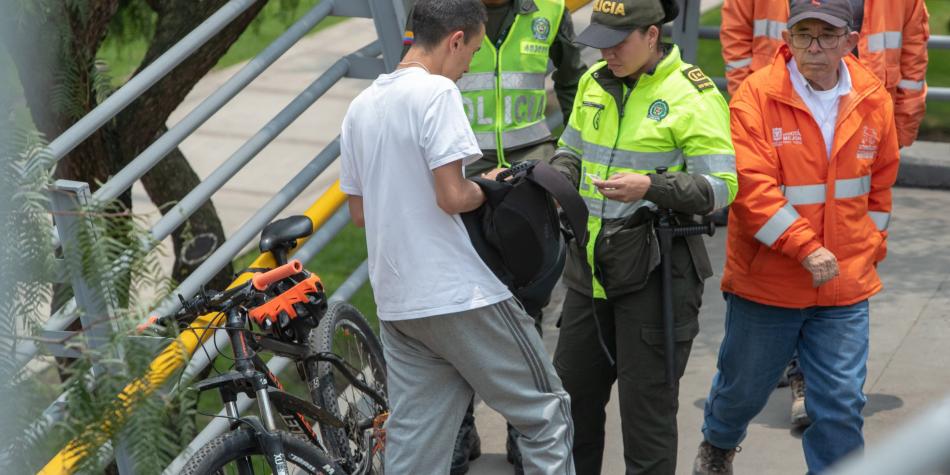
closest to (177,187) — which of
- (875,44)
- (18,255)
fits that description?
(875,44)

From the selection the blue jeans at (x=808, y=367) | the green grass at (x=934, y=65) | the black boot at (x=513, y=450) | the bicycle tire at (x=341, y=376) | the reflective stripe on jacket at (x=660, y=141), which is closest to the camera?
the reflective stripe on jacket at (x=660, y=141)

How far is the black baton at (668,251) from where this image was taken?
404 cm

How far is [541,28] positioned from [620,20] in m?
1.13

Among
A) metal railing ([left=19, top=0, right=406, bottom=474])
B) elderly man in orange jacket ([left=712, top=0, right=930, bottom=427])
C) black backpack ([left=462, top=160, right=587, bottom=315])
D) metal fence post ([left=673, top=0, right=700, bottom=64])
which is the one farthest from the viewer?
metal fence post ([left=673, top=0, right=700, bottom=64])

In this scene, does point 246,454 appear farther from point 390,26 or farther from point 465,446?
point 390,26

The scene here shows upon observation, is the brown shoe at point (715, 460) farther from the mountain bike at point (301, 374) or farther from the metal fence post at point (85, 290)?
the metal fence post at point (85, 290)

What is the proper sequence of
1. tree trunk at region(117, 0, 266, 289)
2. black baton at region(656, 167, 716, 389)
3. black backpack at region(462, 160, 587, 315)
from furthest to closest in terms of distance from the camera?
tree trunk at region(117, 0, 266, 289) → black baton at region(656, 167, 716, 389) → black backpack at region(462, 160, 587, 315)

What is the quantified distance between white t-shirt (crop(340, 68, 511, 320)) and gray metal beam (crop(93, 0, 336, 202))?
73 centimetres

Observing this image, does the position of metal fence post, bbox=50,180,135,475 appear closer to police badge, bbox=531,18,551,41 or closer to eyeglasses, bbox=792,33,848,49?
eyeglasses, bbox=792,33,848,49

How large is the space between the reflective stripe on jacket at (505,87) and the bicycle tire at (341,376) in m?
0.84

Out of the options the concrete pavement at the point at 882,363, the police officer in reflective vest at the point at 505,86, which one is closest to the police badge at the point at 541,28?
the police officer in reflective vest at the point at 505,86

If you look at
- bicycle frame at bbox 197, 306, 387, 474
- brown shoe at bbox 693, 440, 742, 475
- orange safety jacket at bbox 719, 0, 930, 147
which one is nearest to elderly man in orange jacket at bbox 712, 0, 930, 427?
orange safety jacket at bbox 719, 0, 930, 147

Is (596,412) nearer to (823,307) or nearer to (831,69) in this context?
(823,307)

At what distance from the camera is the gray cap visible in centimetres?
397
